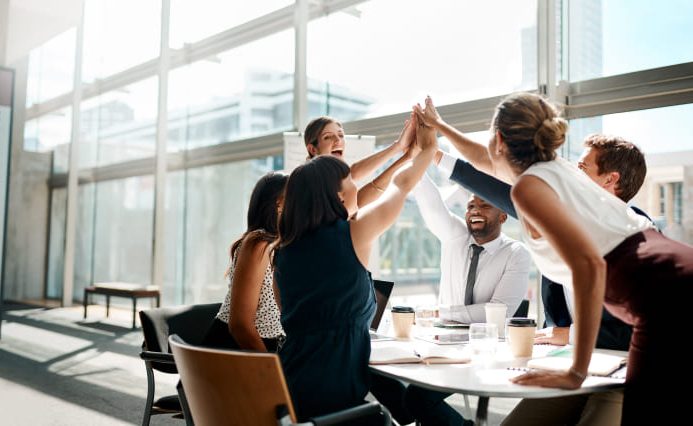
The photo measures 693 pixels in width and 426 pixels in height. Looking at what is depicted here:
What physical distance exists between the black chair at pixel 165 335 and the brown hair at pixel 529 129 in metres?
1.41

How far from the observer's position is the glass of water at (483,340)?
1845 millimetres

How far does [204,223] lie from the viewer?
7961 mm

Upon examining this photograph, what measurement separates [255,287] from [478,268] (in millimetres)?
1293

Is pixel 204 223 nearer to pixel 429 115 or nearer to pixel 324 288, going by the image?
pixel 429 115

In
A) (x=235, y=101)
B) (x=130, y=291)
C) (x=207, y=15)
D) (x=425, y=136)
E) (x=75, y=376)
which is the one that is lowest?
(x=75, y=376)

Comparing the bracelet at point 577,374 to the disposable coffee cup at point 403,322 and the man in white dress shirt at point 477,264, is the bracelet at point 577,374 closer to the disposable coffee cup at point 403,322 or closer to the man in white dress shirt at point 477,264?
the disposable coffee cup at point 403,322

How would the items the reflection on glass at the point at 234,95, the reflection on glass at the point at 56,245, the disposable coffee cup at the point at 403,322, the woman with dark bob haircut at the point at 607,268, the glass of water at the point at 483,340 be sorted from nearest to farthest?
the woman with dark bob haircut at the point at 607,268 → the glass of water at the point at 483,340 → the disposable coffee cup at the point at 403,322 → the reflection on glass at the point at 234,95 → the reflection on glass at the point at 56,245

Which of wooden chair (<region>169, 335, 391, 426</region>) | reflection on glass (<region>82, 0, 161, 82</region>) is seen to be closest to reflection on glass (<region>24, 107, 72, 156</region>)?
reflection on glass (<region>82, 0, 161, 82</region>)

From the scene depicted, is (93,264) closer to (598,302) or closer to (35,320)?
(35,320)

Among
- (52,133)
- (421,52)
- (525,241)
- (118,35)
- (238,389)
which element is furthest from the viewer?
(52,133)

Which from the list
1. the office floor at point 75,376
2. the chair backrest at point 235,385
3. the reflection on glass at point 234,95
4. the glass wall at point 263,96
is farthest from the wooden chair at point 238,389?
the reflection on glass at point 234,95

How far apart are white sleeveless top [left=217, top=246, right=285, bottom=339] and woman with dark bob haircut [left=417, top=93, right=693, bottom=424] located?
1.15m

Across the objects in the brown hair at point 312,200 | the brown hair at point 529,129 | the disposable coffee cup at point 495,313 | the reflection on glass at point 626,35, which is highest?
the reflection on glass at point 626,35

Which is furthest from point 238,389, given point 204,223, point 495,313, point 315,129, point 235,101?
point 204,223
